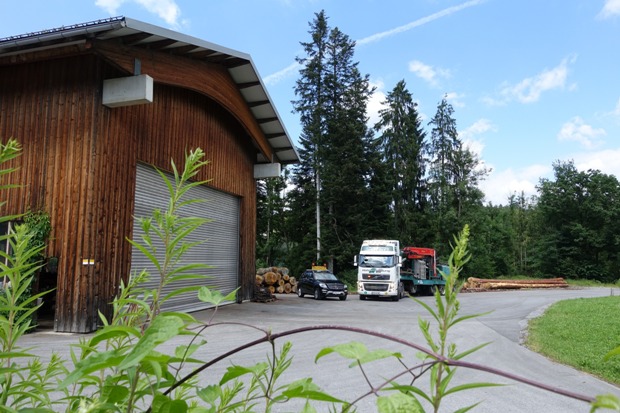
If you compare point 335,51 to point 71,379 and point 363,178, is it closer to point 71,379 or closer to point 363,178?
point 363,178

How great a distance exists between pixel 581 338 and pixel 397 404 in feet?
39.4

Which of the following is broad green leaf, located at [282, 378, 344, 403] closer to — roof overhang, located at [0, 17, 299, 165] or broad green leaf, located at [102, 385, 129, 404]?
broad green leaf, located at [102, 385, 129, 404]

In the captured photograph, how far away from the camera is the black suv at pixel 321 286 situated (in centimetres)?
2359

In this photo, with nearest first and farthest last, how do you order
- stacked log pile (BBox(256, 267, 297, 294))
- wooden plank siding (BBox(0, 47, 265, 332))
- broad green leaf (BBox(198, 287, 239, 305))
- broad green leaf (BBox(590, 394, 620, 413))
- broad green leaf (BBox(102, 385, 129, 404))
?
1. broad green leaf (BBox(590, 394, 620, 413))
2. broad green leaf (BBox(102, 385, 129, 404))
3. broad green leaf (BBox(198, 287, 239, 305))
4. wooden plank siding (BBox(0, 47, 265, 332))
5. stacked log pile (BBox(256, 267, 297, 294))

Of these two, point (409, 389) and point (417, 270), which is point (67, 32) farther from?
point (417, 270)

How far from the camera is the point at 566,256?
49.8m

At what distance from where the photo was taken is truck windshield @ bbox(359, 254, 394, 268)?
23.5 m

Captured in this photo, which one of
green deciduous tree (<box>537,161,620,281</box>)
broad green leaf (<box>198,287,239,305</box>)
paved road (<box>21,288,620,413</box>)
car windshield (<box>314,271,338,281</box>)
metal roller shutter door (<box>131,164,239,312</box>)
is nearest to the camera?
broad green leaf (<box>198,287,239,305</box>)

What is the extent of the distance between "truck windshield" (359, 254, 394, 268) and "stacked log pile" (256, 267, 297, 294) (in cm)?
685

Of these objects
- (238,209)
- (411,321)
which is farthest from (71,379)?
(238,209)

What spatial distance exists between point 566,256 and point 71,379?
57.8 m

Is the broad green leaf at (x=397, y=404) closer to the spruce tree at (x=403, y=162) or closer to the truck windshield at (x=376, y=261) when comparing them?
the truck windshield at (x=376, y=261)

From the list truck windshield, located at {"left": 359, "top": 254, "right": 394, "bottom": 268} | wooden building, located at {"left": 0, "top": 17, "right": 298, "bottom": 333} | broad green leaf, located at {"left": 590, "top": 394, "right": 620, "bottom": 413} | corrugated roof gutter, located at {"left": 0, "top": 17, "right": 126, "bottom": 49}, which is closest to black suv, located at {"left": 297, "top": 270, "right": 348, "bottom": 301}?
truck windshield, located at {"left": 359, "top": 254, "right": 394, "bottom": 268}

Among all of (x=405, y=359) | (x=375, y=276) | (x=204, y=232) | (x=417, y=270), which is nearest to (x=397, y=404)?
(x=405, y=359)
